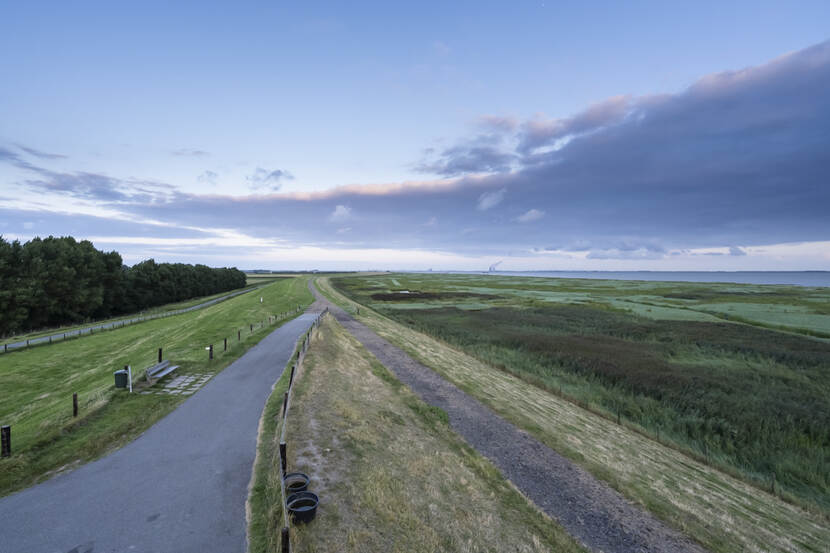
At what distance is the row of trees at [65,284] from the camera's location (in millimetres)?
48469

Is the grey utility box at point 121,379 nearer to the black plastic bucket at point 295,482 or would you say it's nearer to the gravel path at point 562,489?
the black plastic bucket at point 295,482

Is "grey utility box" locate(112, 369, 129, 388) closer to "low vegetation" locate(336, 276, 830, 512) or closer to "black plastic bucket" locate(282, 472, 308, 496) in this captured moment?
"black plastic bucket" locate(282, 472, 308, 496)

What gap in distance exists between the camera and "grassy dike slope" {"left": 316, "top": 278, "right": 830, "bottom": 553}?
453 inches

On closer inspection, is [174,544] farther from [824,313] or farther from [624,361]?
[824,313]

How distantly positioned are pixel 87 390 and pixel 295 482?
68.5ft

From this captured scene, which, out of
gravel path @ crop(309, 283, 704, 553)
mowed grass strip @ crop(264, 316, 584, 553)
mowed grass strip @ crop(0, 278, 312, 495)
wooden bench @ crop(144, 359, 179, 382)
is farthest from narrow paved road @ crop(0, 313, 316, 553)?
gravel path @ crop(309, 283, 704, 553)

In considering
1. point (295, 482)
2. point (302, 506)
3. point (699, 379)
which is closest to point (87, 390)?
point (295, 482)

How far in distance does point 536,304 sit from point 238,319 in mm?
60301

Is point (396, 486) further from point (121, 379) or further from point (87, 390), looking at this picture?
point (87, 390)

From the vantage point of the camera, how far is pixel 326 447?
12.2 m

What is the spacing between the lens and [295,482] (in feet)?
32.0

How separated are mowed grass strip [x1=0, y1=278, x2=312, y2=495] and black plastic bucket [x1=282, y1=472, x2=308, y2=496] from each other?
703 cm

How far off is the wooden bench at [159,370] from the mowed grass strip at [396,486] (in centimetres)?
790

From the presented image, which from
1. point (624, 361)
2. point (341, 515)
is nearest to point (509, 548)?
point (341, 515)
